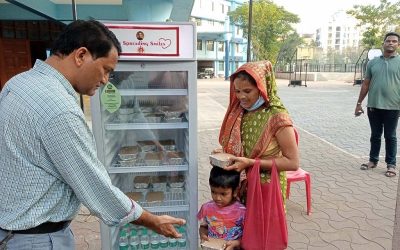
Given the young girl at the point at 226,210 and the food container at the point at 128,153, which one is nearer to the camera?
the young girl at the point at 226,210

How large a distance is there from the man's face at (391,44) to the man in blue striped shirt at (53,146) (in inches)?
171

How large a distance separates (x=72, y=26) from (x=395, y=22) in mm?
30557

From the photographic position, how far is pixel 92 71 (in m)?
1.26

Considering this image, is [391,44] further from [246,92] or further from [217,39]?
[217,39]

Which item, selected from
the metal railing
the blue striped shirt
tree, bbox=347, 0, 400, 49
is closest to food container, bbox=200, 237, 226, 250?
the blue striped shirt

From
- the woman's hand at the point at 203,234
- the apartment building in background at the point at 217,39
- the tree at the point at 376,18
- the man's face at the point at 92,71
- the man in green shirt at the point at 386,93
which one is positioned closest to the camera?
the man's face at the point at 92,71

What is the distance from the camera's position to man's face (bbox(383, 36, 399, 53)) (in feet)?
14.2

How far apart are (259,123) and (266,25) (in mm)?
37182

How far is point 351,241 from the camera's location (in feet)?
10.0

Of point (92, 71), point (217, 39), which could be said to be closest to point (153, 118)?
point (92, 71)

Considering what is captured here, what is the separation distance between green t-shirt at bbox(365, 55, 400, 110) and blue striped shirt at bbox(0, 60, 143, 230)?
4.47 m

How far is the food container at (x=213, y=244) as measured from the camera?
2039 millimetres

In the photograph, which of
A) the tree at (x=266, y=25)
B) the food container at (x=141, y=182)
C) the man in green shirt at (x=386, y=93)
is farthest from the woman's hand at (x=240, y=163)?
the tree at (x=266, y=25)

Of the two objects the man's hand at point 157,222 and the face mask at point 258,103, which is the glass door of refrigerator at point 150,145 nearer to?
the face mask at point 258,103
